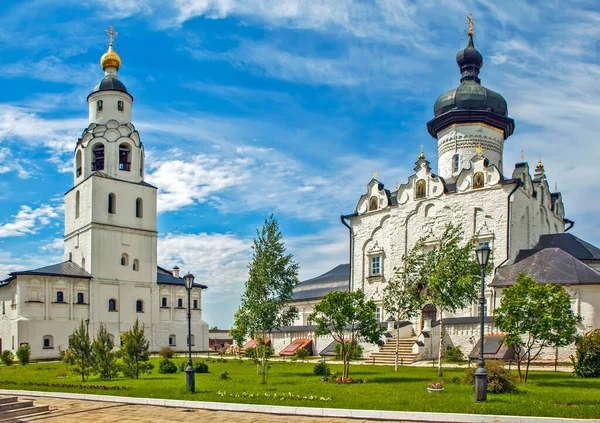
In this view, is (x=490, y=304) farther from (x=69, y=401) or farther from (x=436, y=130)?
(x=69, y=401)

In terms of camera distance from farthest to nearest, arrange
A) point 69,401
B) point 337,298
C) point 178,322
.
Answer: point 178,322 < point 337,298 < point 69,401

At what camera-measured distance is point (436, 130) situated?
4144cm

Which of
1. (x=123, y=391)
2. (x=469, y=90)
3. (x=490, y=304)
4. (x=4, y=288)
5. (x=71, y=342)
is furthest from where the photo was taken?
(x=4, y=288)

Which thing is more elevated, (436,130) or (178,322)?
→ (436,130)

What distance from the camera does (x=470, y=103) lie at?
129 ft

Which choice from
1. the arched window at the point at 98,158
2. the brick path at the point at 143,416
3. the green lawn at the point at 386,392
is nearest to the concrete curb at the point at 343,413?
the brick path at the point at 143,416

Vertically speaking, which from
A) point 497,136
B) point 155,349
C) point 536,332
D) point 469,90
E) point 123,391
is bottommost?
point 155,349

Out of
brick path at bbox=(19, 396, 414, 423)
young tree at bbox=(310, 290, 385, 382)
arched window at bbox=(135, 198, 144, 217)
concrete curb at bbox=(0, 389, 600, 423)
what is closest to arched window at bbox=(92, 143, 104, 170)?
arched window at bbox=(135, 198, 144, 217)

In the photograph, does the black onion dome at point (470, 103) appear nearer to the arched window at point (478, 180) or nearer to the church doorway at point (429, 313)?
the arched window at point (478, 180)

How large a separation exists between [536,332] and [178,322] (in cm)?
3708

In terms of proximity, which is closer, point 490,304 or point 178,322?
point 490,304

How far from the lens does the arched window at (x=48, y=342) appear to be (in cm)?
4292

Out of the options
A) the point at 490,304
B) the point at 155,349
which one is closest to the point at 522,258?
the point at 490,304

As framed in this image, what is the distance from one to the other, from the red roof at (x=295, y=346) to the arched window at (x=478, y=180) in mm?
13480
